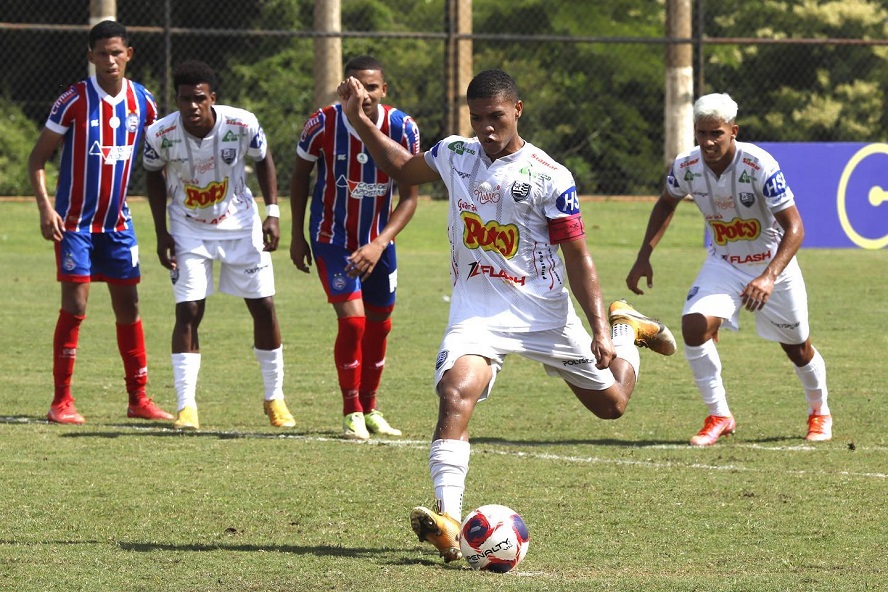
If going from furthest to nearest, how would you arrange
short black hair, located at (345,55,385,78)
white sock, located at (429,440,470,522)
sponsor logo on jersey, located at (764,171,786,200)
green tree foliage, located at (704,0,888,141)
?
green tree foliage, located at (704,0,888,141) → sponsor logo on jersey, located at (764,171,786,200) → short black hair, located at (345,55,385,78) → white sock, located at (429,440,470,522)

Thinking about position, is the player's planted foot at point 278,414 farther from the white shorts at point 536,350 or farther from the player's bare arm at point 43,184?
the white shorts at point 536,350

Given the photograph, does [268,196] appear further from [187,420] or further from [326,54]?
[326,54]

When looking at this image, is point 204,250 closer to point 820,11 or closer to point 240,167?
point 240,167

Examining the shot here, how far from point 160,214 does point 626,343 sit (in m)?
3.28

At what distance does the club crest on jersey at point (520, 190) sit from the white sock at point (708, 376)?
3.10m

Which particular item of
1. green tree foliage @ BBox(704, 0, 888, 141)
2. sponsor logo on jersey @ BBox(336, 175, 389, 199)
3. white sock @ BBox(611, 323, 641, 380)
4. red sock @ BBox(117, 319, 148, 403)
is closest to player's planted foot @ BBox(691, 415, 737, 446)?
white sock @ BBox(611, 323, 641, 380)

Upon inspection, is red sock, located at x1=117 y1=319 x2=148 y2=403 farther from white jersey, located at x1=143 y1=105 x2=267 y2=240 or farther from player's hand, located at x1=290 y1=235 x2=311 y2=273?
player's hand, located at x1=290 y1=235 x2=311 y2=273

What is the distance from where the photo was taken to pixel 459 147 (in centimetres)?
615

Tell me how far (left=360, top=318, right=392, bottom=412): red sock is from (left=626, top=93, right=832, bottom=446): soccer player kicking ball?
4.98ft

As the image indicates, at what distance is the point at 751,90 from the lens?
117ft

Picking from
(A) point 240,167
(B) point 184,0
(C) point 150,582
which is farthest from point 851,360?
(B) point 184,0

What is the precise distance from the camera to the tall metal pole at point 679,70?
2544cm

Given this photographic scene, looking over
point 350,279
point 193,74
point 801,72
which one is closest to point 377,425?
point 350,279

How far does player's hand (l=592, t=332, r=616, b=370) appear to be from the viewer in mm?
5859
